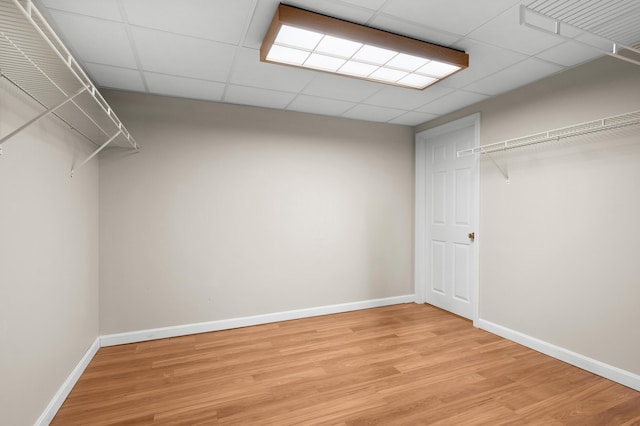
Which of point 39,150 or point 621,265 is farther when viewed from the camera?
point 621,265

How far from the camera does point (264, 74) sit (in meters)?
2.74

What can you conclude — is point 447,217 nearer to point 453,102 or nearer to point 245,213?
point 453,102

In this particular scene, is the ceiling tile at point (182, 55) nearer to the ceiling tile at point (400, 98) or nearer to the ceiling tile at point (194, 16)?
the ceiling tile at point (194, 16)

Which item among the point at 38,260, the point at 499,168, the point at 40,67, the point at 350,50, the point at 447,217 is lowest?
the point at 38,260

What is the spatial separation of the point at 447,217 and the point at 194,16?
3385mm

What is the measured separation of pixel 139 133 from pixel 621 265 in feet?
13.7

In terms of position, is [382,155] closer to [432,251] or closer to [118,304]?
[432,251]

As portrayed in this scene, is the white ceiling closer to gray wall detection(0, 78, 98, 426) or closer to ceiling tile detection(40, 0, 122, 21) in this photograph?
ceiling tile detection(40, 0, 122, 21)

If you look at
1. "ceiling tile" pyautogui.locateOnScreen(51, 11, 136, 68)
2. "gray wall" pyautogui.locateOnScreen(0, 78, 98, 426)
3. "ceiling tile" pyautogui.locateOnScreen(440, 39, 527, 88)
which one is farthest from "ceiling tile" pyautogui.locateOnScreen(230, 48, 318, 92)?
"gray wall" pyautogui.locateOnScreen(0, 78, 98, 426)

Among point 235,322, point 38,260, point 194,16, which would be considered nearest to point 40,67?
point 194,16

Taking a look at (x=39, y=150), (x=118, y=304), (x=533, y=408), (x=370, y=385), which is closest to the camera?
(x=39, y=150)

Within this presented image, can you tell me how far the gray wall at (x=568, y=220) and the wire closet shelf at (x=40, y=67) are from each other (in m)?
3.33

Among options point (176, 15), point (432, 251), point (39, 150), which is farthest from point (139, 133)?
point (432, 251)

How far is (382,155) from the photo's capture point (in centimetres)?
426
